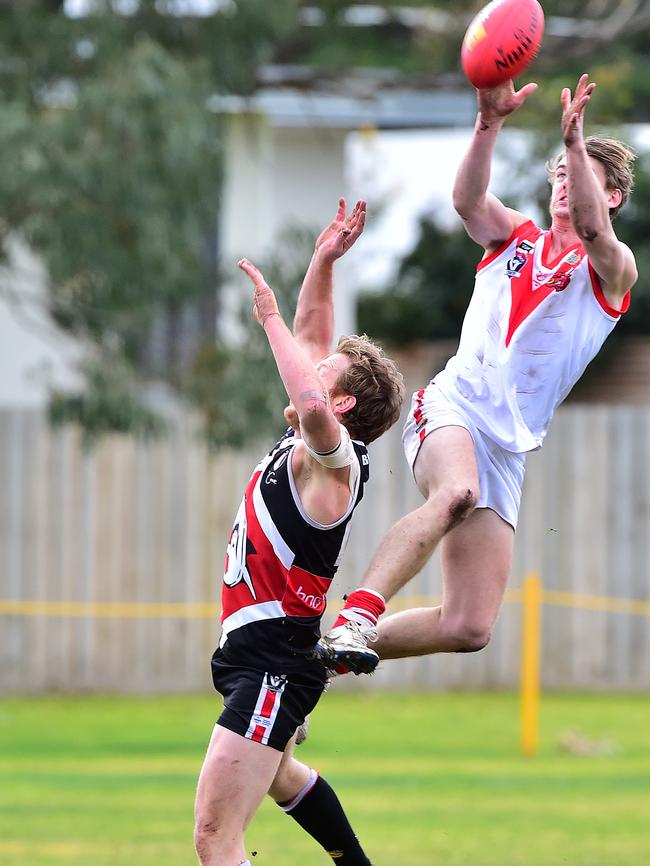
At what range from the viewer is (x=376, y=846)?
9352mm

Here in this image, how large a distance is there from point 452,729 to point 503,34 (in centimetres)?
909

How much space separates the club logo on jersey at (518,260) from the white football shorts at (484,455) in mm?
581

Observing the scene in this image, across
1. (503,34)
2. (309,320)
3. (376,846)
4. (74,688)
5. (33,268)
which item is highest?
(503,34)

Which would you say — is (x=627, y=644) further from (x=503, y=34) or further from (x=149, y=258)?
(x=503, y=34)

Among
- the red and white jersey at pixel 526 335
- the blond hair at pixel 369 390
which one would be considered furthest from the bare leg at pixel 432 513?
the blond hair at pixel 369 390

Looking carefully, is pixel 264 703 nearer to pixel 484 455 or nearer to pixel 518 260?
pixel 484 455

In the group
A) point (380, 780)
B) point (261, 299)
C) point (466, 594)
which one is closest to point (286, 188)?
point (380, 780)

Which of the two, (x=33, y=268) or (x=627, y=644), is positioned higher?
(x=33, y=268)

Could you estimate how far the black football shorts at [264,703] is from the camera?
543cm

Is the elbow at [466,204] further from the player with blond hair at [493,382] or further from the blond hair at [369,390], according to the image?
the blond hair at [369,390]

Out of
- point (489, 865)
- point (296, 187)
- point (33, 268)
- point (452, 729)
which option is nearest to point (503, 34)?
point (489, 865)

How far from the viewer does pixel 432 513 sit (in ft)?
19.7

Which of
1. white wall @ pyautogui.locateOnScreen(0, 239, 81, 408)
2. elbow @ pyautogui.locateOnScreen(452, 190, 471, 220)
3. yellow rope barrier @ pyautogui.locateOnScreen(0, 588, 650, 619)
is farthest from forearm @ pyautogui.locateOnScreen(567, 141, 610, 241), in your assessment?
white wall @ pyautogui.locateOnScreen(0, 239, 81, 408)

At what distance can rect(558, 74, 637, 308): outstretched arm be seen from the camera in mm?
5656
